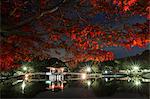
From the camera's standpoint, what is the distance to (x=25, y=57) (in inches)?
658

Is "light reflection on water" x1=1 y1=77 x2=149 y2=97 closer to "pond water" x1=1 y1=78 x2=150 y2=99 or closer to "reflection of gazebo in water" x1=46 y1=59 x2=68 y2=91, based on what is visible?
"pond water" x1=1 y1=78 x2=150 y2=99

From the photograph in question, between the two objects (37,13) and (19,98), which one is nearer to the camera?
(37,13)

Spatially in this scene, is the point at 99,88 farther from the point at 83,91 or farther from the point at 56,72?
the point at 56,72

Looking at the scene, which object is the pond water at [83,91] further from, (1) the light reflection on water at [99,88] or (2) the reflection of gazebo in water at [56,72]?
(2) the reflection of gazebo in water at [56,72]

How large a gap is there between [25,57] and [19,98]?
363 centimetres

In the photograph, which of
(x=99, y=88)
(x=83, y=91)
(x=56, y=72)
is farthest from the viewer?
(x=56, y=72)

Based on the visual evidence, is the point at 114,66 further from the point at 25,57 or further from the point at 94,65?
the point at 25,57

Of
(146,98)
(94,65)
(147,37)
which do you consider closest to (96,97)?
(146,98)

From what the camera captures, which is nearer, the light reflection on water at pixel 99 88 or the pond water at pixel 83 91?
the pond water at pixel 83 91

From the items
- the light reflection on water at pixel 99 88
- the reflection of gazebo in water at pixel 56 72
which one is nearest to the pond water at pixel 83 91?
the light reflection on water at pixel 99 88

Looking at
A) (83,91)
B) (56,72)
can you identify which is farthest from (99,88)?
(56,72)

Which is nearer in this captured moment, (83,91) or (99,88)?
(83,91)

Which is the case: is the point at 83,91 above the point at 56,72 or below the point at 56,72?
below

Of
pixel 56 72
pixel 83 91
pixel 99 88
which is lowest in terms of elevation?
pixel 83 91
